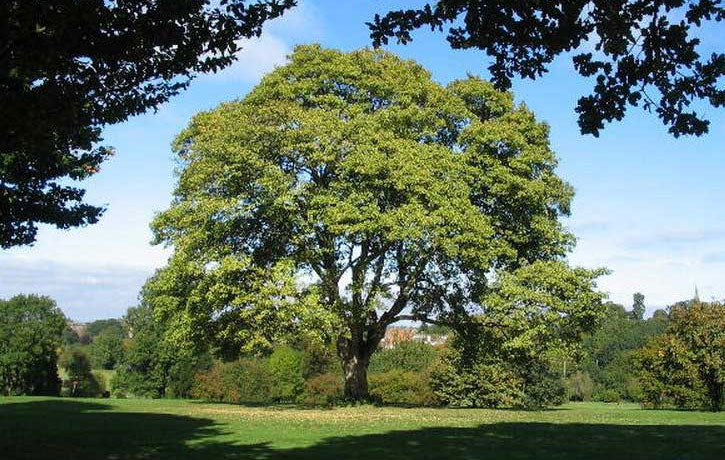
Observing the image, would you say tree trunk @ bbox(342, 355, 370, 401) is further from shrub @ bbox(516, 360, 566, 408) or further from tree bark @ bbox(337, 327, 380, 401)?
shrub @ bbox(516, 360, 566, 408)

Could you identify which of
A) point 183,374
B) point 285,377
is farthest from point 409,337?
point 183,374

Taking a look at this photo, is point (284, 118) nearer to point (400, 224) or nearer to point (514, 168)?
point (400, 224)

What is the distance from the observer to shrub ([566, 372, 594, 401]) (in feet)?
201

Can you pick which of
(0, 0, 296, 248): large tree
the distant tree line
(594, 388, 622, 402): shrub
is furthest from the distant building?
(0, 0, 296, 248): large tree

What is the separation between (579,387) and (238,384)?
3755 centimetres

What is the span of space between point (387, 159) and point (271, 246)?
18.0 feet

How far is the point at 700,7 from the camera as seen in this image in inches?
248

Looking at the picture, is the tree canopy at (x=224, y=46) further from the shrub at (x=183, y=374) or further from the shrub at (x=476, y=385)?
the shrub at (x=183, y=374)

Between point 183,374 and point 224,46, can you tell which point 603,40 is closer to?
point 224,46

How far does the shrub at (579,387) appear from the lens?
61.3 m

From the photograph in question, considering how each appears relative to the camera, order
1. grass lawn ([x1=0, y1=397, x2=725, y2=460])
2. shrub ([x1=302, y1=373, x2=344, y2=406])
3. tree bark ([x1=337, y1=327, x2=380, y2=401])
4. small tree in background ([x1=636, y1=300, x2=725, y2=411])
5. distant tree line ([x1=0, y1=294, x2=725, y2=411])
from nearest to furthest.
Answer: grass lawn ([x1=0, y1=397, x2=725, y2=460]) < tree bark ([x1=337, y1=327, x2=380, y2=401]) < small tree in background ([x1=636, y1=300, x2=725, y2=411]) < distant tree line ([x1=0, y1=294, x2=725, y2=411]) < shrub ([x1=302, y1=373, x2=344, y2=406])

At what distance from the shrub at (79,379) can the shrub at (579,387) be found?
40.3m

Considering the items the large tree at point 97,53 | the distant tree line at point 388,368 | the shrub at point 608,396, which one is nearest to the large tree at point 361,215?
the distant tree line at point 388,368

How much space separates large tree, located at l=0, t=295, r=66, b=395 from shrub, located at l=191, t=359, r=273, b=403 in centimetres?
947
